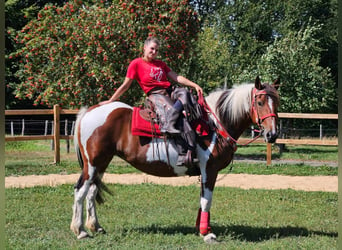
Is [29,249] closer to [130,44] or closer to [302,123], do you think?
[130,44]

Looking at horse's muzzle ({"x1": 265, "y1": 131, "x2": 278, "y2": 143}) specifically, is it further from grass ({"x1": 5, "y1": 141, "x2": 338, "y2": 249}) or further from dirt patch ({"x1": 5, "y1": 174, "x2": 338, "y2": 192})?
dirt patch ({"x1": 5, "y1": 174, "x2": 338, "y2": 192})

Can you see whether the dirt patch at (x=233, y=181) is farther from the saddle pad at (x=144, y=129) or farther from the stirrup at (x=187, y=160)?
the saddle pad at (x=144, y=129)

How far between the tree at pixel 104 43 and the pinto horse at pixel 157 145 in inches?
302

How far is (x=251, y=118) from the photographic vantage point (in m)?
4.97

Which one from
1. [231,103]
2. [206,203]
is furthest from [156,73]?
[206,203]

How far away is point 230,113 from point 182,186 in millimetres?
3748

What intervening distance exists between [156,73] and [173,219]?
225 cm

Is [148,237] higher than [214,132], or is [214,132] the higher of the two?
[214,132]

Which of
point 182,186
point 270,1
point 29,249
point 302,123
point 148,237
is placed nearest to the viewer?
point 29,249

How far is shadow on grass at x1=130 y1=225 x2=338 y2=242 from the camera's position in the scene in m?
5.11

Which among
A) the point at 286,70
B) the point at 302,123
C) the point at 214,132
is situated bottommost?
the point at 302,123

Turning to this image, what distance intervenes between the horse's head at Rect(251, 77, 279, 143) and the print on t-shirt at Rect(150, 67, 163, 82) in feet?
3.70

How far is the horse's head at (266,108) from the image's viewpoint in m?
4.61

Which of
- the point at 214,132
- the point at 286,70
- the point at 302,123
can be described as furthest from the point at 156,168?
the point at 302,123
